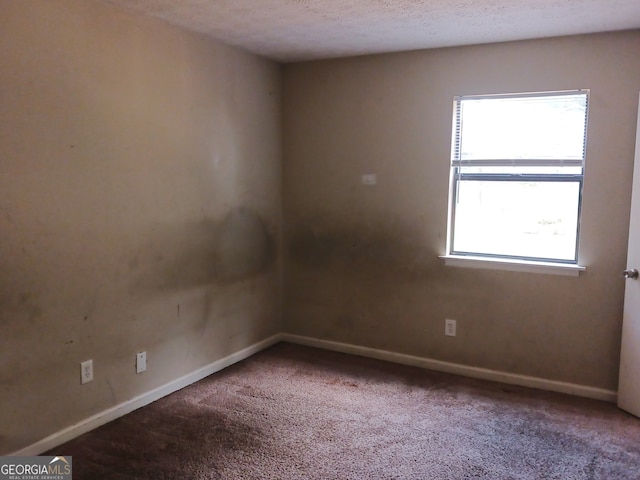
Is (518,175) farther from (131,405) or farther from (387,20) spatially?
(131,405)

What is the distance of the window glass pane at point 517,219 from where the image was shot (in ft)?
11.0

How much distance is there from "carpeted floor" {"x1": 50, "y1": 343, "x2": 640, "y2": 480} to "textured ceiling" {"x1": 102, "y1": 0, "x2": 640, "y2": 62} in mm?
2325

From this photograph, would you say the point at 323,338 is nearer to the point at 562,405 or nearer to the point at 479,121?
the point at 562,405

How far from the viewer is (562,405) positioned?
318 centimetres

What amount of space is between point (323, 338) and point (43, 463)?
2.29 meters

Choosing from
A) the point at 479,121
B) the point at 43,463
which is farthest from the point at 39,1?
the point at 479,121

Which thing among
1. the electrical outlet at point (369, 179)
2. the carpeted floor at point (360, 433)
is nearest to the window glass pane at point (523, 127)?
the electrical outlet at point (369, 179)

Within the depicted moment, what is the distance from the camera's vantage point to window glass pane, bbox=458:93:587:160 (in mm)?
3270

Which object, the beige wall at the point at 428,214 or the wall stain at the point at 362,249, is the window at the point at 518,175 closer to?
the beige wall at the point at 428,214

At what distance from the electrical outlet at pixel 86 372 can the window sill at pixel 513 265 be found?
2424mm

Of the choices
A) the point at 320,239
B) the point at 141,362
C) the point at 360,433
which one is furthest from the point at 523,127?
the point at 141,362

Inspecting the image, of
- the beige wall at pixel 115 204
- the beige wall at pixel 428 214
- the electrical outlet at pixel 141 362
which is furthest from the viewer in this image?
the beige wall at pixel 428 214

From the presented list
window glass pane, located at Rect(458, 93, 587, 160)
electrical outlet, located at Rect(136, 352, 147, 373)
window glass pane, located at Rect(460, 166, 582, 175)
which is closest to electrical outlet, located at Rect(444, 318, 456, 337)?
window glass pane, located at Rect(460, 166, 582, 175)

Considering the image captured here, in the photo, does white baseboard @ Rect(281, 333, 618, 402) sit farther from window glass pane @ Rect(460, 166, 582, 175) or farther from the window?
window glass pane @ Rect(460, 166, 582, 175)
